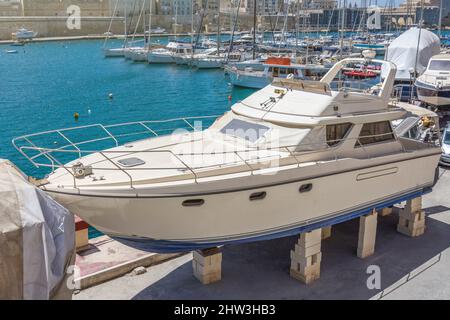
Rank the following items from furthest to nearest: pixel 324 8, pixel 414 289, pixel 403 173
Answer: pixel 324 8 < pixel 403 173 < pixel 414 289

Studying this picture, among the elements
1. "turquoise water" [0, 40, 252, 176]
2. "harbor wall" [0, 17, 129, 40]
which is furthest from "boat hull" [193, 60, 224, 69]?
"harbor wall" [0, 17, 129, 40]

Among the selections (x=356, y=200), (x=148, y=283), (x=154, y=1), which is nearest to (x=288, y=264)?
(x=356, y=200)

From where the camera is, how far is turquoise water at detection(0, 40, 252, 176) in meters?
31.9

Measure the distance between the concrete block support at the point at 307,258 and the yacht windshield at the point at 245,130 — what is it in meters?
1.99

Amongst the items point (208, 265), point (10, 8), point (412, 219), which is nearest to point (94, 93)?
point (412, 219)

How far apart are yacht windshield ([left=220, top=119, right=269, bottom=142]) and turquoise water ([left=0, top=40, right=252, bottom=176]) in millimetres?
12367

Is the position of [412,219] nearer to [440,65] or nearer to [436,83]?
[436,83]

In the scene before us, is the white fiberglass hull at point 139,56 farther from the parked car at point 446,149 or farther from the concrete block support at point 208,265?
the concrete block support at point 208,265

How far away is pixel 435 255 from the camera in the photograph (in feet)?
32.9

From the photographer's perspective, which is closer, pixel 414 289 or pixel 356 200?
pixel 414 289

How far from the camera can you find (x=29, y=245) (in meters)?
5.33
